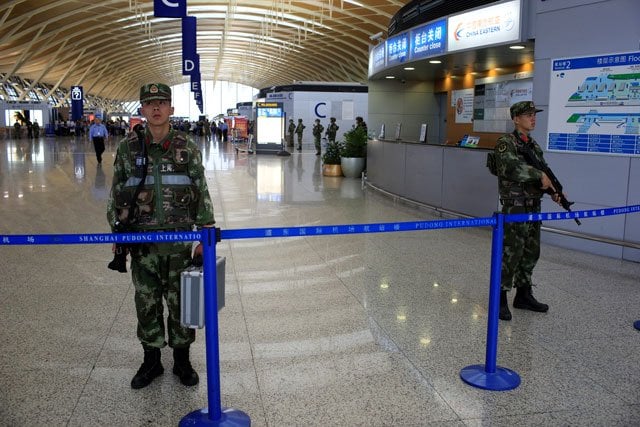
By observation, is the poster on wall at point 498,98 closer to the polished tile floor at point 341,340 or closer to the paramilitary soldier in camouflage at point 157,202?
the polished tile floor at point 341,340

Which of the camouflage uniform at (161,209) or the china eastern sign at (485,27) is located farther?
the china eastern sign at (485,27)

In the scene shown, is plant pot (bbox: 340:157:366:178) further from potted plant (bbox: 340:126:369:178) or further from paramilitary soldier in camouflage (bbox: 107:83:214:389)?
paramilitary soldier in camouflage (bbox: 107:83:214:389)

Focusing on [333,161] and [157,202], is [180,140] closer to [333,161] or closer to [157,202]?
[157,202]

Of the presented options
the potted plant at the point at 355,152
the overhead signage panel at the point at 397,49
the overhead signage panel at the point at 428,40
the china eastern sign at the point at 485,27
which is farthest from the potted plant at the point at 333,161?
the china eastern sign at the point at 485,27

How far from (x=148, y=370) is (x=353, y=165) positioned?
1360 centimetres

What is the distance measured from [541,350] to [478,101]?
10.5 metres

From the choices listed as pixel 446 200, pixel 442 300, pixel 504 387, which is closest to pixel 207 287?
pixel 504 387

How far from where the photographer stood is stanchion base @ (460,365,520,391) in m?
3.78

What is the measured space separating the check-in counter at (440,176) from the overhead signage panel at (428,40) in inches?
67.5

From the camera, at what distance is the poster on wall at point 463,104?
14.4m

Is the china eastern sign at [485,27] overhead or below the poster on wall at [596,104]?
overhead

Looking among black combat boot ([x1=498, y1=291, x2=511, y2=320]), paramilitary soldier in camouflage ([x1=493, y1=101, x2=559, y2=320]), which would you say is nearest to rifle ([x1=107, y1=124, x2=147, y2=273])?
paramilitary soldier in camouflage ([x1=493, y1=101, x2=559, y2=320])

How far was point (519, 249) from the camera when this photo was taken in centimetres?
520

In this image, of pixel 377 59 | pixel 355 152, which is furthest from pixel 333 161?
pixel 377 59
